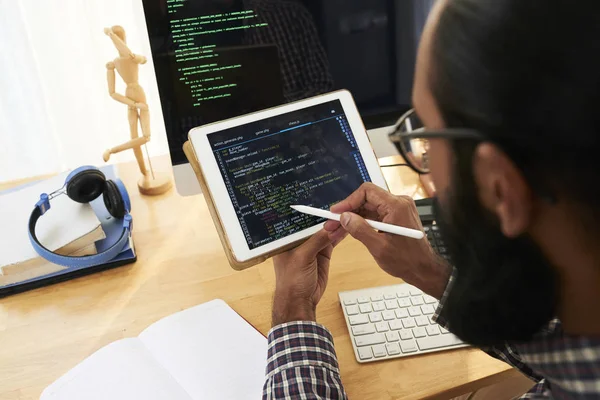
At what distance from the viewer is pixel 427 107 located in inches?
17.8

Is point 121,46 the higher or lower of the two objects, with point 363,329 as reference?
higher

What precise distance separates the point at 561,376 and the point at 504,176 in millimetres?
237

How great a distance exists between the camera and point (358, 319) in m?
0.74

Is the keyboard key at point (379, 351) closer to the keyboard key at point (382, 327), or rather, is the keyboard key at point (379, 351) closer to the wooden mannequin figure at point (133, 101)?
the keyboard key at point (382, 327)

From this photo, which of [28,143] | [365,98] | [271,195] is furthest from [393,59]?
[28,143]

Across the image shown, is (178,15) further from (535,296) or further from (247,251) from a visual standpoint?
(535,296)

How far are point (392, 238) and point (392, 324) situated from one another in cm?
12

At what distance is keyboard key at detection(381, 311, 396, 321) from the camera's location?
734 mm

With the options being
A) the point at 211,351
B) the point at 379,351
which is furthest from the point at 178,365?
the point at 379,351

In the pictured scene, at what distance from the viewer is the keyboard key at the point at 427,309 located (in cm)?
74

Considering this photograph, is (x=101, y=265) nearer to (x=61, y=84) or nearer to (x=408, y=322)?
(x=408, y=322)

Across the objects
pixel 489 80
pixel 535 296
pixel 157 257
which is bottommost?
pixel 157 257

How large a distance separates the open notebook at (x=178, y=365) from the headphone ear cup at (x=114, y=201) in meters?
0.24

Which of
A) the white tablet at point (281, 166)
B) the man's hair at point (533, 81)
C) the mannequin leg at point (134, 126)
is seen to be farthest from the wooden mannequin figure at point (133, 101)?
the man's hair at point (533, 81)
